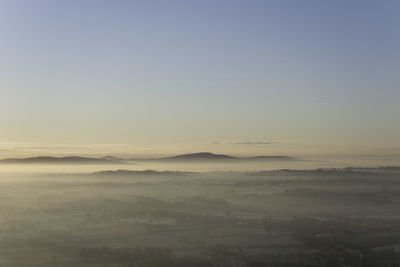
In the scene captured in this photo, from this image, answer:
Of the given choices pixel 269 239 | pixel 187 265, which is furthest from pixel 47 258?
pixel 269 239

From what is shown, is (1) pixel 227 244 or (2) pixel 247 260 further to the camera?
(1) pixel 227 244

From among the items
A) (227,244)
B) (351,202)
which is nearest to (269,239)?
(227,244)

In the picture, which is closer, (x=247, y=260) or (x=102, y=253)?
(x=247, y=260)

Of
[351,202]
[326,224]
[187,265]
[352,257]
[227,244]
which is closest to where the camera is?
[187,265]

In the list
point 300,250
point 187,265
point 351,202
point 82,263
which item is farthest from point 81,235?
point 351,202

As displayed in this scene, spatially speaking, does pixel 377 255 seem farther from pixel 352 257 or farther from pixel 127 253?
pixel 127 253

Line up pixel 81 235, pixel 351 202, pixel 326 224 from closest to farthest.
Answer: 1. pixel 81 235
2. pixel 326 224
3. pixel 351 202

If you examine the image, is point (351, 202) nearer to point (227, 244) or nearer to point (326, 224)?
point (326, 224)

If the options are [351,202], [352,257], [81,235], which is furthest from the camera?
[351,202]
